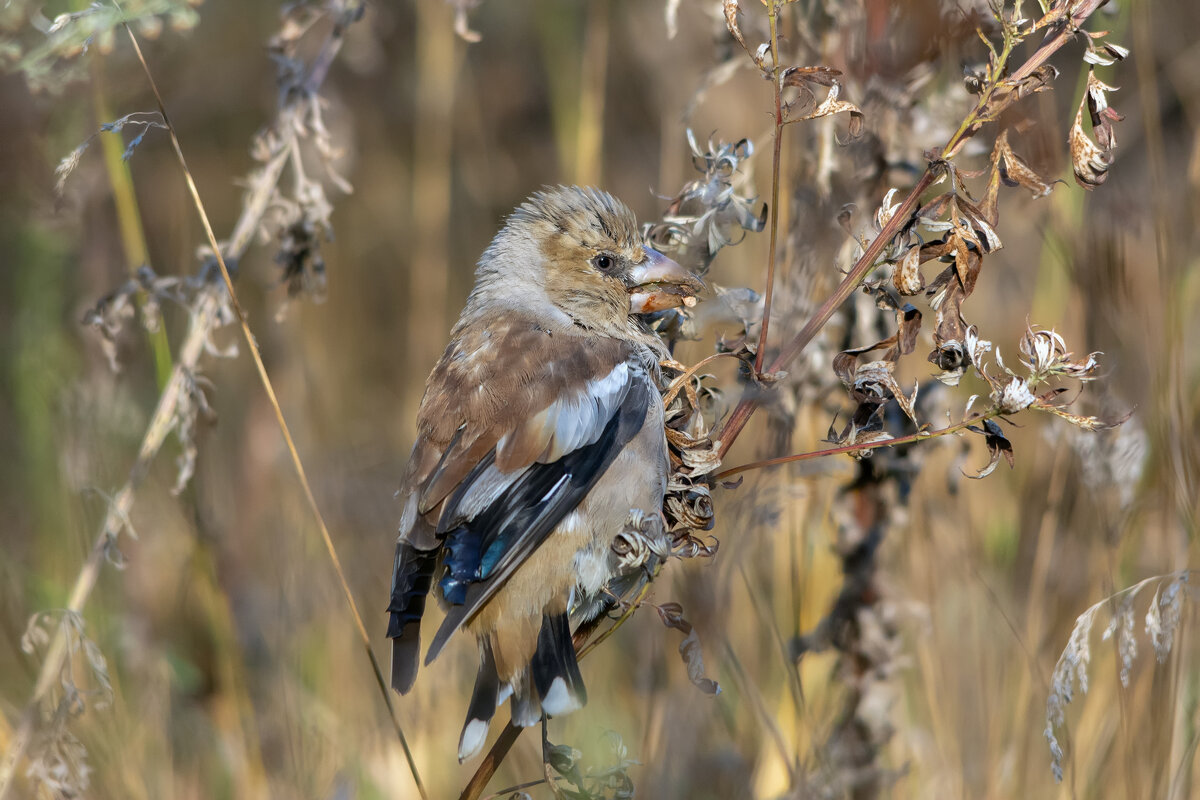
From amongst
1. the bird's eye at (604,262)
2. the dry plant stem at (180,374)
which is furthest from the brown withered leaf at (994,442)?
the dry plant stem at (180,374)

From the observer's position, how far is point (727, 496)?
2.88 metres

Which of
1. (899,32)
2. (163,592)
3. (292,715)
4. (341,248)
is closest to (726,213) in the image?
(899,32)

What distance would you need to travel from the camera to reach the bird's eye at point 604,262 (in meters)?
3.21

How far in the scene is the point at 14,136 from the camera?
14.1 feet

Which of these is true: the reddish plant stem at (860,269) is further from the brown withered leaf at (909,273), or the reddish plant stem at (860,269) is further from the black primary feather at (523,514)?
the black primary feather at (523,514)

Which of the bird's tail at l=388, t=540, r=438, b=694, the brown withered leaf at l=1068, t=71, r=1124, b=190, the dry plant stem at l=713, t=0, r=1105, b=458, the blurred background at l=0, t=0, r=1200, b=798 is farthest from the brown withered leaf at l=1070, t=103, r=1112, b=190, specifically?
the bird's tail at l=388, t=540, r=438, b=694

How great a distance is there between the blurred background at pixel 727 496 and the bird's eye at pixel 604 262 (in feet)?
1.09

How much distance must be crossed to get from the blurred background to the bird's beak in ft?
0.68

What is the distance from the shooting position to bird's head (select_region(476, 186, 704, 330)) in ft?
10.3

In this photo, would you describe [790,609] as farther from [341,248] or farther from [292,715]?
[341,248]

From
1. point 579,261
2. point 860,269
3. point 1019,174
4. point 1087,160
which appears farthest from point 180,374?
point 1087,160

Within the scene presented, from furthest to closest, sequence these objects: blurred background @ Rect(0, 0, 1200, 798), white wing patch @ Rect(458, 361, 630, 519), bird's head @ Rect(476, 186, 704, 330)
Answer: bird's head @ Rect(476, 186, 704, 330) < blurred background @ Rect(0, 0, 1200, 798) < white wing patch @ Rect(458, 361, 630, 519)

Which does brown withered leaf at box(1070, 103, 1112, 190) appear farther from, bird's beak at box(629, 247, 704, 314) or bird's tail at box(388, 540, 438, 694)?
bird's tail at box(388, 540, 438, 694)

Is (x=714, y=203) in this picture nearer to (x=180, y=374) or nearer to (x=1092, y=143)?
(x=1092, y=143)
